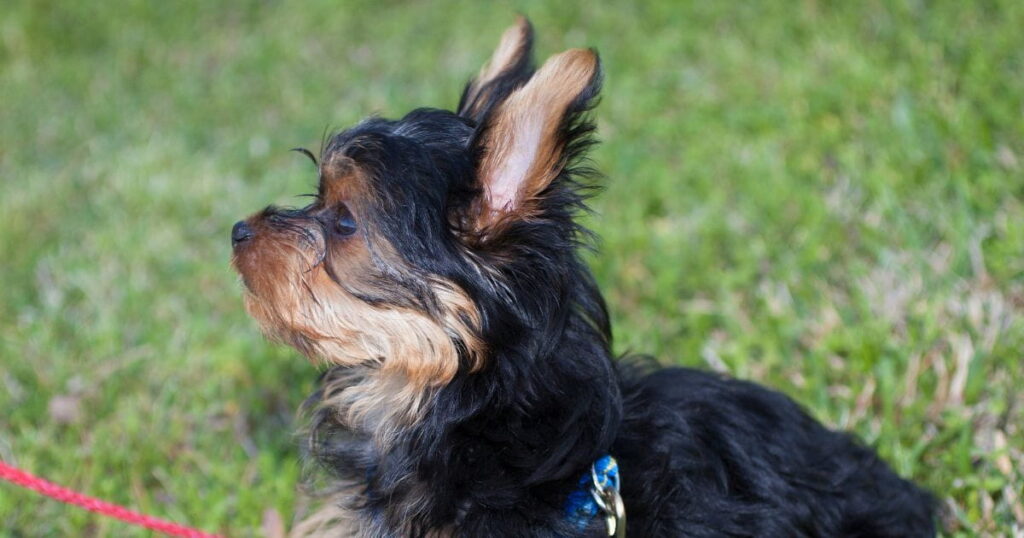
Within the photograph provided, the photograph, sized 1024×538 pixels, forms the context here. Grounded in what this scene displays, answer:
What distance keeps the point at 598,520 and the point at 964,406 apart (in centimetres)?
199

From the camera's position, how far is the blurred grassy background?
13.4ft

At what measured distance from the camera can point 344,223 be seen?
2820mm

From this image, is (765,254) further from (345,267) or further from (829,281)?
(345,267)

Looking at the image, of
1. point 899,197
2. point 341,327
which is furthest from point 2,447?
point 899,197

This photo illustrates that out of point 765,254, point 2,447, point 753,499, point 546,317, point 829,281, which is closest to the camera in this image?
point 546,317

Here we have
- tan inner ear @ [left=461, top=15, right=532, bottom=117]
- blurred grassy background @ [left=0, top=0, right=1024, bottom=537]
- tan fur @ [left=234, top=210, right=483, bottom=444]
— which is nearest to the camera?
tan fur @ [left=234, top=210, right=483, bottom=444]

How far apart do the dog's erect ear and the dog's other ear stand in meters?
0.37

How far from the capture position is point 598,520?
9.02 feet

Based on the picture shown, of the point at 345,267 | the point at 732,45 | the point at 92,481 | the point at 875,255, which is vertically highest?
the point at 345,267

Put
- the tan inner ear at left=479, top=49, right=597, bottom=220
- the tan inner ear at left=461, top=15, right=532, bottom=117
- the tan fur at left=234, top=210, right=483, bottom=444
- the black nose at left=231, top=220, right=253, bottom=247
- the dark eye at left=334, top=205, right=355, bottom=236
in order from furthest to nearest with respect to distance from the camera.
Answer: the tan inner ear at left=461, top=15, right=532, bottom=117
the black nose at left=231, top=220, right=253, bottom=247
the dark eye at left=334, top=205, right=355, bottom=236
the tan fur at left=234, top=210, right=483, bottom=444
the tan inner ear at left=479, top=49, right=597, bottom=220

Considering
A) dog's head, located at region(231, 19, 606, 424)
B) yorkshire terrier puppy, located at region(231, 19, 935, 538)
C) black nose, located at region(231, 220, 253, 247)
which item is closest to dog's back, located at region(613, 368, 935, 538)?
yorkshire terrier puppy, located at region(231, 19, 935, 538)

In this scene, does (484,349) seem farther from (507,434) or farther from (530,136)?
(530,136)

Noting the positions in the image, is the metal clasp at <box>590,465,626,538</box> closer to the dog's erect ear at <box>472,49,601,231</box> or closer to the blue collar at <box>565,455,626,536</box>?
the blue collar at <box>565,455,626,536</box>

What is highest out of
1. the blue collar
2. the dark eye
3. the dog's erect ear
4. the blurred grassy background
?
the dog's erect ear
